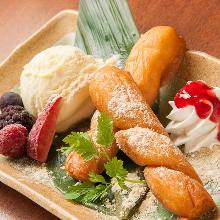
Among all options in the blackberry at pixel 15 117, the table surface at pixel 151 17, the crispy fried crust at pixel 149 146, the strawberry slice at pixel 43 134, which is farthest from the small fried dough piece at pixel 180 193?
the table surface at pixel 151 17

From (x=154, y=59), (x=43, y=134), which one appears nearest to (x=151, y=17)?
(x=154, y=59)

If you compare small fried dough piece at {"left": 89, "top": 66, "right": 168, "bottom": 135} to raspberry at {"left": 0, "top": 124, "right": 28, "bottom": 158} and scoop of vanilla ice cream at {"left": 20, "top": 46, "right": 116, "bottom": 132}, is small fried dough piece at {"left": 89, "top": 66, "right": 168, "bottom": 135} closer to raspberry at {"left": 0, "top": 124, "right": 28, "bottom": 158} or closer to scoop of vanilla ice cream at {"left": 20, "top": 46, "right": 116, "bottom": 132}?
scoop of vanilla ice cream at {"left": 20, "top": 46, "right": 116, "bottom": 132}

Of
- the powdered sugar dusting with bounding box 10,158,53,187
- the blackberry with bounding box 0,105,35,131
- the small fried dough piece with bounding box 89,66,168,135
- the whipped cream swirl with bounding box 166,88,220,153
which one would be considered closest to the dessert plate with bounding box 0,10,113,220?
the powdered sugar dusting with bounding box 10,158,53,187

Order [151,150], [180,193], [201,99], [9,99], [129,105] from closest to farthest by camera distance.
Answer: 1. [180,193]
2. [151,150]
3. [129,105]
4. [201,99]
5. [9,99]

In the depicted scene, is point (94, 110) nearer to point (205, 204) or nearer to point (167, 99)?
point (167, 99)

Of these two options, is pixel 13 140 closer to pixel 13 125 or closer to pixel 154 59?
pixel 13 125

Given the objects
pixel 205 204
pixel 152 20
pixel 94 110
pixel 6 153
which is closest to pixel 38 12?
pixel 152 20
